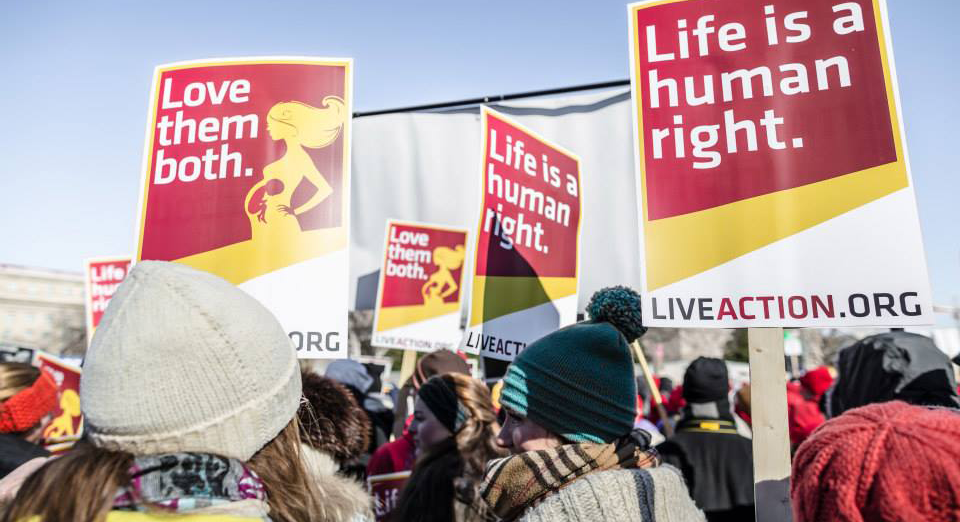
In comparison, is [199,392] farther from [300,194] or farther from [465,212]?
[465,212]

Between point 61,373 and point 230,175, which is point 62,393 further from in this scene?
point 230,175

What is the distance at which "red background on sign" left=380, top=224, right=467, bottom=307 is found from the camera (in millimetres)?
7121

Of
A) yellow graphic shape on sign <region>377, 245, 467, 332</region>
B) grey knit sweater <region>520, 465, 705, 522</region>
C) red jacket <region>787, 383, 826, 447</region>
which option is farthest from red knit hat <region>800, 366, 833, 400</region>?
grey knit sweater <region>520, 465, 705, 522</region>

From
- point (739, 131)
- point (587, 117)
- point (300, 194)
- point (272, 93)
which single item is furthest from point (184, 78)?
point (587, 117)

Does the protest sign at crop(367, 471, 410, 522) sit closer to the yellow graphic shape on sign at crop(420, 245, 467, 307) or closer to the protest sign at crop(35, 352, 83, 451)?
the protest sign at crop(35, 352, 83, 451)

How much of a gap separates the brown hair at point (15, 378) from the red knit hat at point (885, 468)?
11.2ft

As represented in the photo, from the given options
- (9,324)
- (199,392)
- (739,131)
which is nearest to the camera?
(199,392)

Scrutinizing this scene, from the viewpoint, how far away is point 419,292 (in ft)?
23.7

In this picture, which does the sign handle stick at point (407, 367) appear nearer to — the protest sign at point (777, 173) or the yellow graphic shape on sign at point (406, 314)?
the yellow graphic shape on sign at point (406, 314)

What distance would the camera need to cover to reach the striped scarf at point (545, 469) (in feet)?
5.71

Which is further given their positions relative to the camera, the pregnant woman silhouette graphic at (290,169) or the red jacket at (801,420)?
the red jacket at (801,420)

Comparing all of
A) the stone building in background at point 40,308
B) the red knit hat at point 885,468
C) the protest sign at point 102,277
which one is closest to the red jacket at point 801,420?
the red knit hat at point 885,468

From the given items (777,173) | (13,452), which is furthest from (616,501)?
(13,452)

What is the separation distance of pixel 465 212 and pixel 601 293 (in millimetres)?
4987
